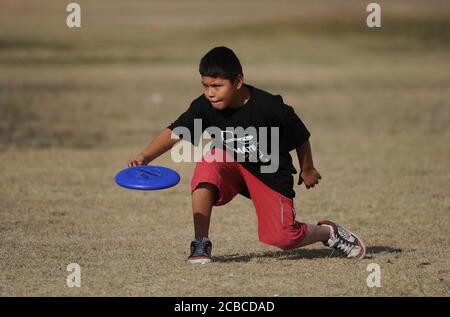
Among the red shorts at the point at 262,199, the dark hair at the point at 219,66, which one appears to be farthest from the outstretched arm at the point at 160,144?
the dark hair at the point at 219,66

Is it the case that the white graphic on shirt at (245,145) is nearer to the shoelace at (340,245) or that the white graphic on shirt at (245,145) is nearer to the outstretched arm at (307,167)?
the outstretched arm at (307,167)

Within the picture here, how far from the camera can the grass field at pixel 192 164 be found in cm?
649

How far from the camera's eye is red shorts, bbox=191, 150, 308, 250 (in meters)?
6.70

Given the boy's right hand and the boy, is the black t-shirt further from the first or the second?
the boy's right hand

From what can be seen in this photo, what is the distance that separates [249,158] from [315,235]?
2.35ft

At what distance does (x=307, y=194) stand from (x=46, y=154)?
3.94m

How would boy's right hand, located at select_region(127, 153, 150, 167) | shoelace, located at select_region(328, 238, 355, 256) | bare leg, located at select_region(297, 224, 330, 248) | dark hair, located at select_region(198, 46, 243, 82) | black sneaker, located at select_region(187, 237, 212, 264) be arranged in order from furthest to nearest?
shoelace, located at select_region(328, 238, 355, 256)
bare leg, located at select_region(297, 224, 330, 248)
black sneaker, located at select_region(187, 237, 212, 264)
boy's right hand, located at select_region(127, 153, 150, 167)
dark hair, located at select_region(198, 46, 243, 82)

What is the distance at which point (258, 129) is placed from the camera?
6.60 m

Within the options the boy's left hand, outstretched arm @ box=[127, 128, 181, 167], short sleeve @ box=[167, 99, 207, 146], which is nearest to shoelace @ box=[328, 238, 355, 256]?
the boy's left hand

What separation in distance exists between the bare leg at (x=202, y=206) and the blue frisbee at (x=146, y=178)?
0.63 ft

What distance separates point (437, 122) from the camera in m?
16.2

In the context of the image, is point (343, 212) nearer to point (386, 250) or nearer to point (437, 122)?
point (386, 250)

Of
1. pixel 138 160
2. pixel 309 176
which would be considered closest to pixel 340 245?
pixel 309 176

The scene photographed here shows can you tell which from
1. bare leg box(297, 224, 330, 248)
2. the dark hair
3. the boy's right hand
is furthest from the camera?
bare leg box(297, 224, 330, 248)
